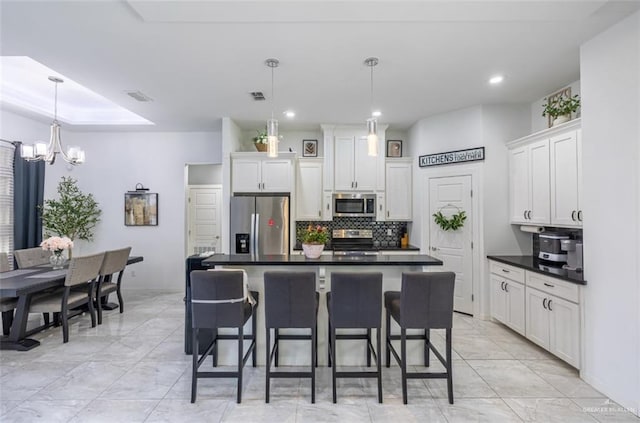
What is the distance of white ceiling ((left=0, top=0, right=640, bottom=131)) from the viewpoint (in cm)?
231

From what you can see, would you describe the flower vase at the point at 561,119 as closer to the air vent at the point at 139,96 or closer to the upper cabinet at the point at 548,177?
the upper cabinet at the point at 548,177

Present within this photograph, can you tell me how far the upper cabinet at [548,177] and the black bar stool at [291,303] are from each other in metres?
2.78

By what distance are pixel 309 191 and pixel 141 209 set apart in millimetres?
3115

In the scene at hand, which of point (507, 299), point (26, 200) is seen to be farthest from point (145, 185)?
point (507, 299)

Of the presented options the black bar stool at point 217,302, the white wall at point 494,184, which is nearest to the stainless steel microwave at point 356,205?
the white wall at point 494,184

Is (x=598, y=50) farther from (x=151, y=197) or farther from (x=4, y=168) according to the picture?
(x=4, y=168)

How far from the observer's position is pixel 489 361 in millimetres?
3188

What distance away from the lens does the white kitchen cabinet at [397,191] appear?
5.45m

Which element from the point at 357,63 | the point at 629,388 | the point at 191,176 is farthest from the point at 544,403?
the point at 191,176

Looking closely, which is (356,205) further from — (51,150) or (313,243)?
(51,150)

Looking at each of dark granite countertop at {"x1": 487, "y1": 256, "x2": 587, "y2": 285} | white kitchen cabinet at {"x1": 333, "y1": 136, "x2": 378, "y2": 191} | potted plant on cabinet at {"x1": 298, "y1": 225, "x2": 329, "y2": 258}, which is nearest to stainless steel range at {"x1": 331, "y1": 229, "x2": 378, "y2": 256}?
white kitchen cabinet at {"x1": 333, "y1": 136, "x2": 378, "y2": 191}

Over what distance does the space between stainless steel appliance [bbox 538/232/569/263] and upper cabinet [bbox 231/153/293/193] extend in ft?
11.3

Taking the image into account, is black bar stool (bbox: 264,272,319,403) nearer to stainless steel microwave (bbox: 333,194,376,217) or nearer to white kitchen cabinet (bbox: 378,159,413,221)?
stainless steel microwave (bbox: 333,194,376,217)

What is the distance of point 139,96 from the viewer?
4.09 meters
